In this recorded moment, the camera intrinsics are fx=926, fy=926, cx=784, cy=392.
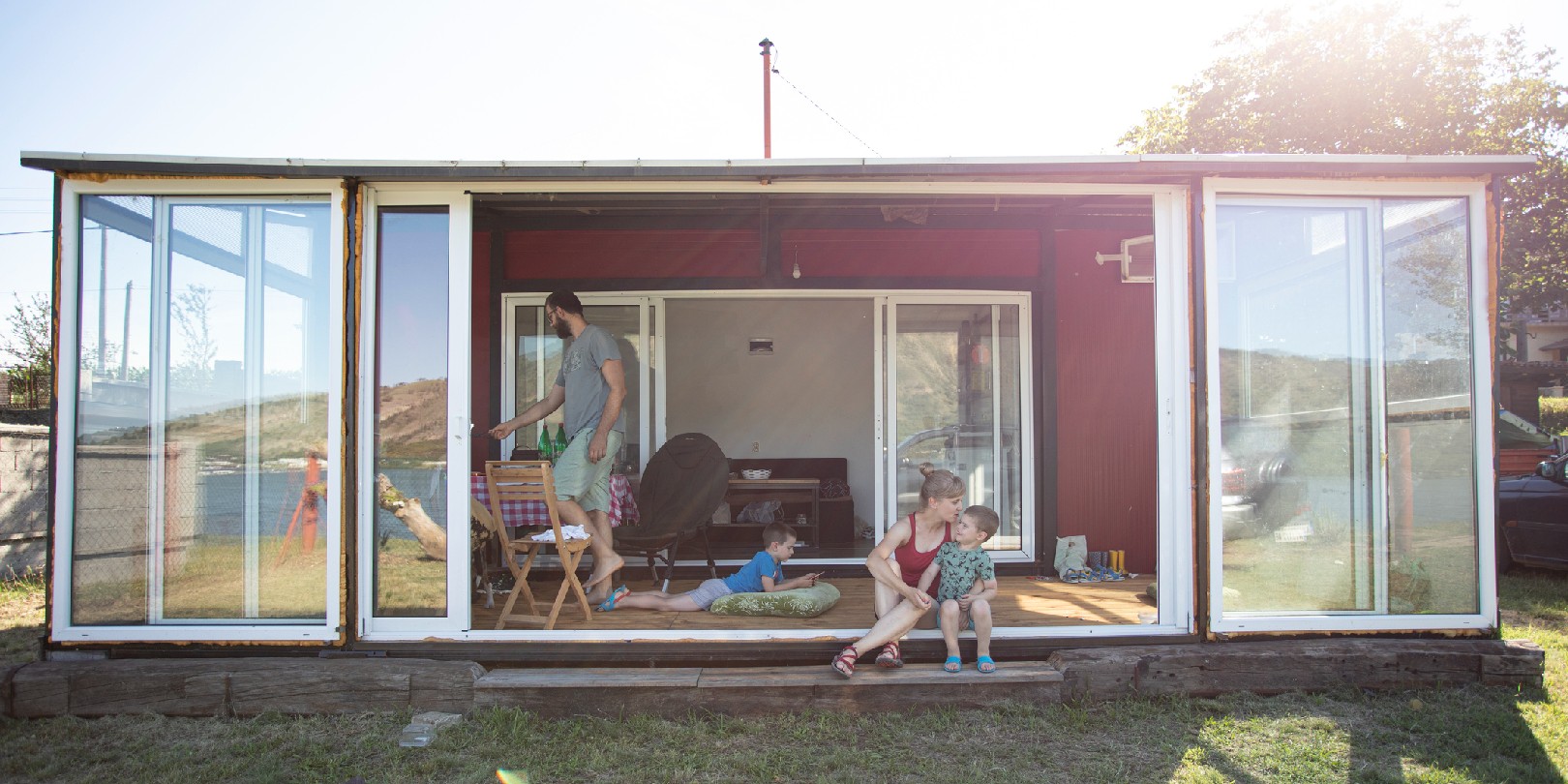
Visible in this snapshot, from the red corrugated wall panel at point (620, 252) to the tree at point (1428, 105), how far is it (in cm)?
1210

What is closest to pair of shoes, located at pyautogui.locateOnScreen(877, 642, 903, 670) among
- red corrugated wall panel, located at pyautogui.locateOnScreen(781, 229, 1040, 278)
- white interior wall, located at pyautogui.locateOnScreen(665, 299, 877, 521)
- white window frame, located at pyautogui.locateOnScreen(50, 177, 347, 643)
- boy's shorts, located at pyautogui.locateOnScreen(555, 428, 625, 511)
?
boy's shorts, located at pyautogui.locateOnScreen(555, 428, 625, 511)

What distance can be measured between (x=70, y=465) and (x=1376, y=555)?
5471 millimetres

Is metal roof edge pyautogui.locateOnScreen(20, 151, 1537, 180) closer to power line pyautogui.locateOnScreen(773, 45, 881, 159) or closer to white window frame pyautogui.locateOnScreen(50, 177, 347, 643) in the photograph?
white window frame pyautogui.locateOnScreen(50, 177, 347, 643)

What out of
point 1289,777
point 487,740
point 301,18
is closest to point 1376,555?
point 1289,777

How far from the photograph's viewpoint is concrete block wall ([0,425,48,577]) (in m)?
6.62

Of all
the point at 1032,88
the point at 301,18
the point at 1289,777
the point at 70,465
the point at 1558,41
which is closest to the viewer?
the point at 1289,777

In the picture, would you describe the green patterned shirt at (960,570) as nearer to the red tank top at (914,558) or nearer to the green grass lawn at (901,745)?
the red tank top at (914,558)

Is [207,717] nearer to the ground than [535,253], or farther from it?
nearer to the ground

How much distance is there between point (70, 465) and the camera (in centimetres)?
376

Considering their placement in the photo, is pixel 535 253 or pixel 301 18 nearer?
pixel 535 253

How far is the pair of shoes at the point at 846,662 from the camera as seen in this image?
373cm

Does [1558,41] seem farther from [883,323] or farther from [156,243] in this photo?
[156,243]

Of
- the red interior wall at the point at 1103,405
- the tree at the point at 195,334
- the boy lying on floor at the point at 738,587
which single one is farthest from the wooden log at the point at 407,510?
the red interior wall at the point at 1103,405

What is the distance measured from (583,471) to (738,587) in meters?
1.00
